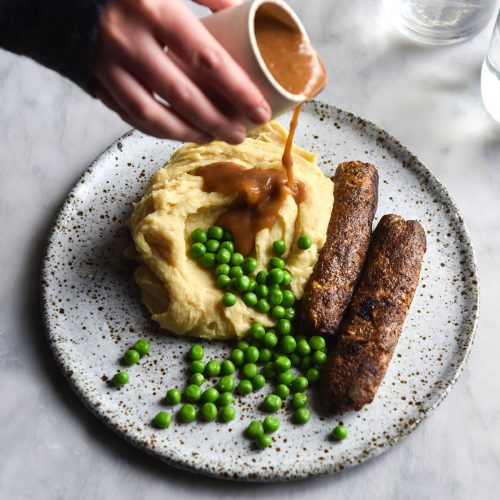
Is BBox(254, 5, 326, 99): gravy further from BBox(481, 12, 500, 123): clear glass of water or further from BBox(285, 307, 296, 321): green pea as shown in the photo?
BBox(481, 12, 500, 123): clear glass of water

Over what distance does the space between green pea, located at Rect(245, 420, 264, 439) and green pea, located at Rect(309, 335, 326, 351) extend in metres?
0.51

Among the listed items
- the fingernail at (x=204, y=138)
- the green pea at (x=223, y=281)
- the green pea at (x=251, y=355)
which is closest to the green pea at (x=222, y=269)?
the green pea at (x=223, y=281)

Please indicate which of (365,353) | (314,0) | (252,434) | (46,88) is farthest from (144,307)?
(314,0)

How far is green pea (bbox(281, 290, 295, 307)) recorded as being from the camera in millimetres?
3918

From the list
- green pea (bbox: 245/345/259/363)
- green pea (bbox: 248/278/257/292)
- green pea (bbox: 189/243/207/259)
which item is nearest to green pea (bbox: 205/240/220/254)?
green pea (bbox: 189/243/207/259)

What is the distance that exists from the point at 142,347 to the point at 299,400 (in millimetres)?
842

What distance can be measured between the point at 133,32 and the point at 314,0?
347 cm

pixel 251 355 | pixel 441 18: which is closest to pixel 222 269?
pixel 251 355

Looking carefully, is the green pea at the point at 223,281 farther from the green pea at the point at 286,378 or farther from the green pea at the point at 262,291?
the green pea at the point at 286,378

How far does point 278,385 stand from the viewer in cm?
372

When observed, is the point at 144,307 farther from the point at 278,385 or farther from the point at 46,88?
the point at 46,88

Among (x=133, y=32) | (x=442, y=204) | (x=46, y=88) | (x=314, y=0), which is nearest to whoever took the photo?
(x=133, y=32)

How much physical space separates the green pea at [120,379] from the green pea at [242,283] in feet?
2.44

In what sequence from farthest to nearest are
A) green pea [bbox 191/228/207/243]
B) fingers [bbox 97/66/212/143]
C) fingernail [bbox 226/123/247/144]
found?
green pea [bbox 191/228/207/243]
fingernail [bbox 226/123/247/144]
fingers [bbox 97/66/212/143]
